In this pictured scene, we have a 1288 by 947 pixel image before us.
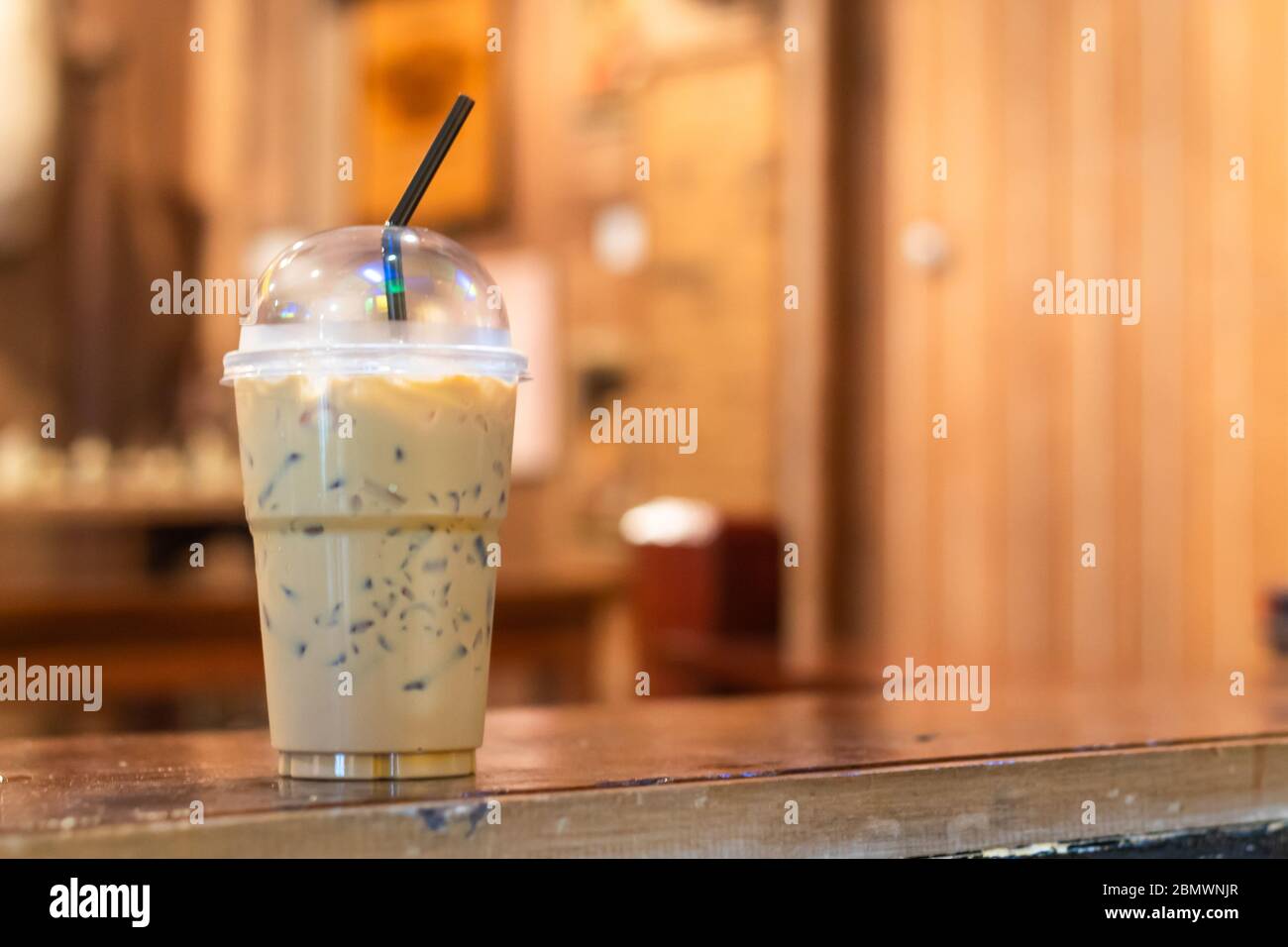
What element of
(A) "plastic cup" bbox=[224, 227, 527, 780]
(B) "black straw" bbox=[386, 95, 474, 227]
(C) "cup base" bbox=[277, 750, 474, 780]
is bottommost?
(C) "cup base" bbox=[277, 750, 474, 780]

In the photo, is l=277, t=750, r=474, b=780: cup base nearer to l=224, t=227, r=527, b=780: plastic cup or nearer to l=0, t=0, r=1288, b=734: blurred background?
l=224, t=227, r=527, b=780: plastic cup

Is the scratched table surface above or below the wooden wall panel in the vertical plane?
below

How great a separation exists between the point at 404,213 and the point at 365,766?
1.07ft

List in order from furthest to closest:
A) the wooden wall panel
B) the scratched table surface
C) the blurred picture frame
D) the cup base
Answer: the blurred picture frame
the wooden wall panel
the cup base
the scratched table surface

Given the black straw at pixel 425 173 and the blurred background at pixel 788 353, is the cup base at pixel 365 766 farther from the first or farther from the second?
the blurred background at pixel 788 353

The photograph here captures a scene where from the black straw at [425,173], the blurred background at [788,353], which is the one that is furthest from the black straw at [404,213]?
the blurred background at [788,353]

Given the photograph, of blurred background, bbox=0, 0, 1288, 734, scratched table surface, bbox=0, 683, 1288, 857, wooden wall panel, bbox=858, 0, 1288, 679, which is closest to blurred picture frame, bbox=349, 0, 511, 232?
blurred background, bbox=0, 0, 1288, 734

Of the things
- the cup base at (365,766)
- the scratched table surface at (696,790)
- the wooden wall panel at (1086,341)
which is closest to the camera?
the scratched table surface at (696,790)

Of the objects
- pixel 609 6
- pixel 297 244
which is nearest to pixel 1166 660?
pixel 297 244

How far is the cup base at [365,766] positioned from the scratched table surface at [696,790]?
0.06ft

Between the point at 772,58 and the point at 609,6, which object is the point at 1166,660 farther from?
the point at 609,6

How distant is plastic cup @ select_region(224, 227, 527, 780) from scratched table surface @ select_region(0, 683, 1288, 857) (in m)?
0.04

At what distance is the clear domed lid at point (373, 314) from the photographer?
90 centimetres

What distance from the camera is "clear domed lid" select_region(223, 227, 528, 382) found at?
90cm
